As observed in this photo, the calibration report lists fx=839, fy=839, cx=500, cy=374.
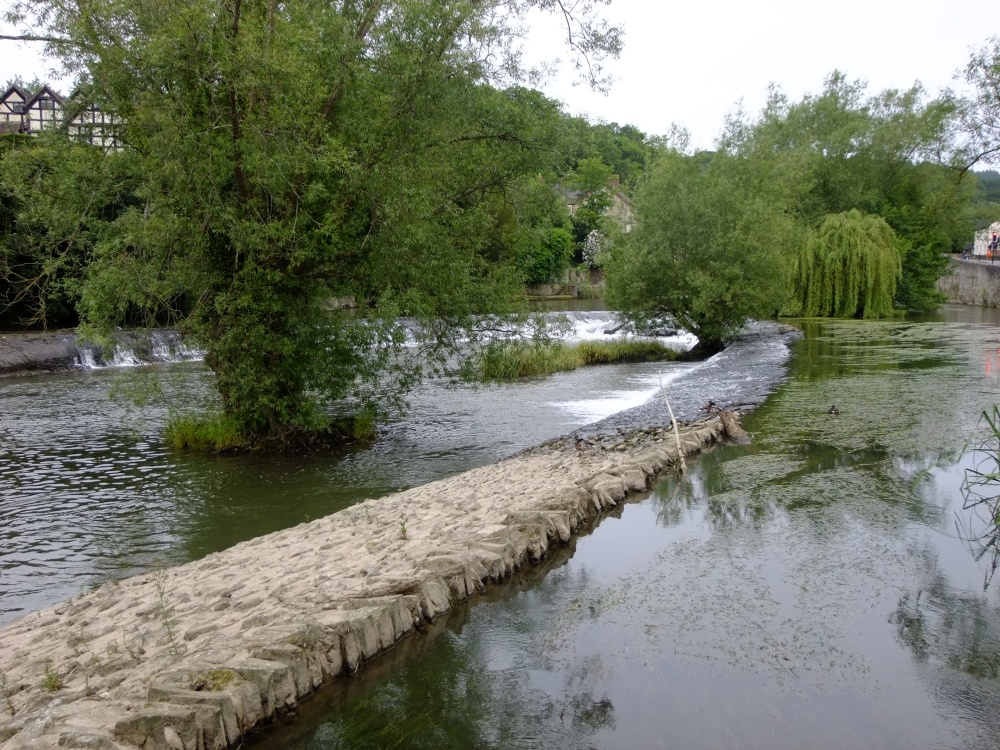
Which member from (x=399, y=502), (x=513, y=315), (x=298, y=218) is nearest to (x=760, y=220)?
(x=513, y=315)

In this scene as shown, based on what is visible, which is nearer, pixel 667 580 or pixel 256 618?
pixel 256 618

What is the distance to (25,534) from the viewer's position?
9344mm

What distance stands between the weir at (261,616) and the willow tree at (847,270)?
101 ft

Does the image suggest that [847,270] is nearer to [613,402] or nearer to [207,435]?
[613,402]

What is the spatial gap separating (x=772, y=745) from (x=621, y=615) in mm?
1874

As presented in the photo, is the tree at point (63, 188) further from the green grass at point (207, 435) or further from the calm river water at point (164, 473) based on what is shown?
the green grass at point (207, 435)

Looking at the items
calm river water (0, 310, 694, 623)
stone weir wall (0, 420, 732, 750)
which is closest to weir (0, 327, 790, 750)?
stone weir wall (0, 420, 732, 750)

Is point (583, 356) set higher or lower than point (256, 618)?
higher

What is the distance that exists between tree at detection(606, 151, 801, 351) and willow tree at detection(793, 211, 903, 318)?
28.0ft

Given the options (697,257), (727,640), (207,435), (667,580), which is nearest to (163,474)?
(207,435)

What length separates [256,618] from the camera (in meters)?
5.65

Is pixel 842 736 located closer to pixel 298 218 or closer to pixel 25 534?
pixel 25 534

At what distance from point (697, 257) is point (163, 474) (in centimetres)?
2068

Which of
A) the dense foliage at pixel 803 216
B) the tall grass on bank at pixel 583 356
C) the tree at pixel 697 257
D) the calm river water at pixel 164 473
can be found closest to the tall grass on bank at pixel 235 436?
the calm river water at pixel 164 473
